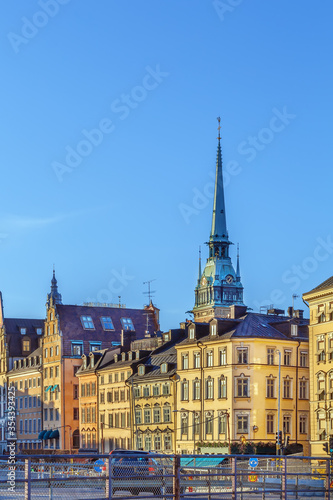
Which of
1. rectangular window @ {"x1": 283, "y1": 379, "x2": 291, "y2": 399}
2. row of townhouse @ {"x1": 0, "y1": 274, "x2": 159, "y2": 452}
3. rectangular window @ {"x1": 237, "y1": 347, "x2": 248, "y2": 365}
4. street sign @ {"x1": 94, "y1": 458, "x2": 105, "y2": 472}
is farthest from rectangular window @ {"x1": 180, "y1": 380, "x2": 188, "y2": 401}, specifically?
street sign @ {"x1": 94, "y1": 458, "x2": 105, "y2": 472}

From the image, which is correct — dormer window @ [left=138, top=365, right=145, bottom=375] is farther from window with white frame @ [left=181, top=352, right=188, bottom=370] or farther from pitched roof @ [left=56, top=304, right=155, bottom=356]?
pitched roof @ [left=56, top=304, right=155, bottom=356]

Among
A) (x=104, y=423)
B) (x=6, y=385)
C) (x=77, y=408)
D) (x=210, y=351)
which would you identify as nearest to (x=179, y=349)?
(x=210, y=351)

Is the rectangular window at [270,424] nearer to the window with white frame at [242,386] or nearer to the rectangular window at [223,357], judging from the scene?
the window with white frame at [242,386]

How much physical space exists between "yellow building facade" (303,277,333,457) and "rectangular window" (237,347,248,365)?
1056 cm

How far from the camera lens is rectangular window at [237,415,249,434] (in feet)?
309

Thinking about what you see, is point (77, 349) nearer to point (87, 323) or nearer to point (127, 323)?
point (87, 323)

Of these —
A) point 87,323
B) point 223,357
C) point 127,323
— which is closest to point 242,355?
point 223,357

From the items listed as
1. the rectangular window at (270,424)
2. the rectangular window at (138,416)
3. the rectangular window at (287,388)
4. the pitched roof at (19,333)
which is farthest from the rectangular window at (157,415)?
the pitched roof at (19,333)

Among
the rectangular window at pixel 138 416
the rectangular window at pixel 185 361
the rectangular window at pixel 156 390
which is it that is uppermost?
the rectangular window at pixel 185 361

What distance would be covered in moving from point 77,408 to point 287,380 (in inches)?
1729

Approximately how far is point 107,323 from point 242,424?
163 feet

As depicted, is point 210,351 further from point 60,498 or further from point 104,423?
point 60,498

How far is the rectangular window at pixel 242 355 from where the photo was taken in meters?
95.0

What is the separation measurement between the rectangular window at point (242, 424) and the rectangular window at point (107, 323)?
160ft
